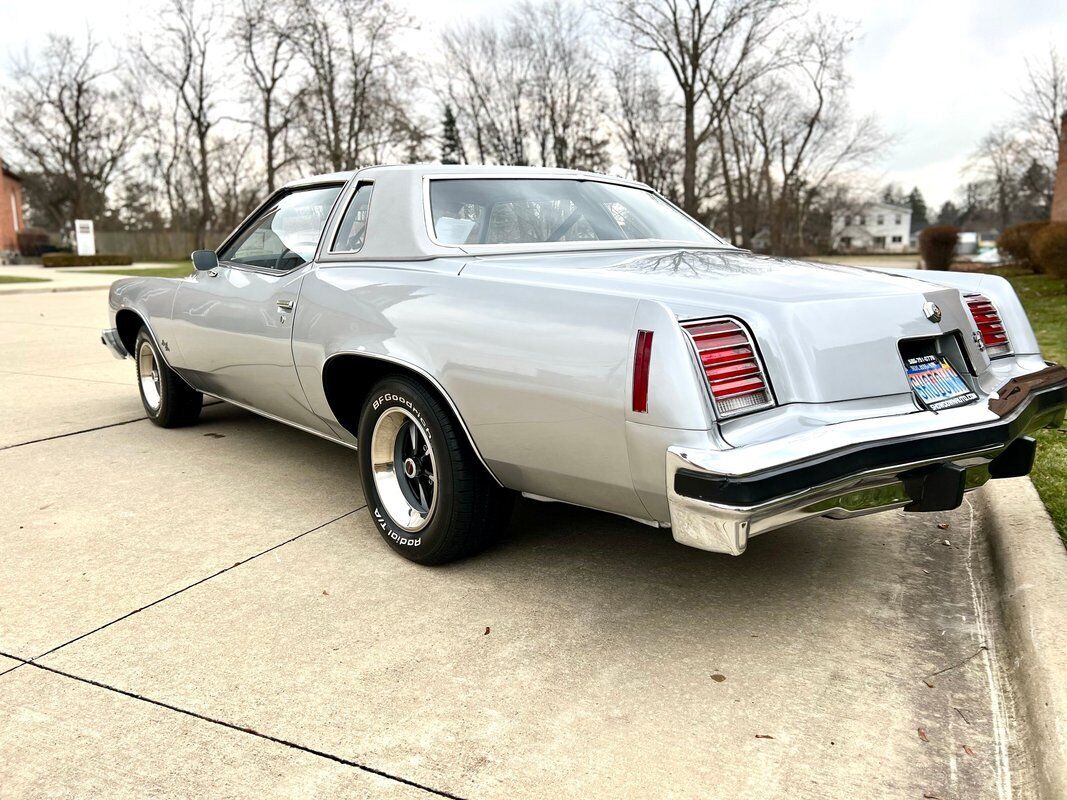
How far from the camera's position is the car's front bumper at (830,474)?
234 centimetres

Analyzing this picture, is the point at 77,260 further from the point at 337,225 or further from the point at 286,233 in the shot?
the point at 337,225

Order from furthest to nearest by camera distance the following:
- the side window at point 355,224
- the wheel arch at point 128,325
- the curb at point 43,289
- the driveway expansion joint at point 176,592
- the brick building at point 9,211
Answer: the brick building at point 9,211 < the curb at point 43,289 < the wheel arch at point 128,325 < the side window at point 355,224 < the driveway expansion joint at point 176,592

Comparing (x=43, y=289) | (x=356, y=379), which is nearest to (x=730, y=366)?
(x=356, y=379)

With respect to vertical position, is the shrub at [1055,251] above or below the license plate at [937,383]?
above

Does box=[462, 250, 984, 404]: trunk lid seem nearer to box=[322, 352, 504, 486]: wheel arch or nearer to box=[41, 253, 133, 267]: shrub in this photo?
box=[322, 352, 504, 486]: wheel arch

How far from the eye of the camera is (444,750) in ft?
7.42

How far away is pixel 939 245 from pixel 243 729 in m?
27.1

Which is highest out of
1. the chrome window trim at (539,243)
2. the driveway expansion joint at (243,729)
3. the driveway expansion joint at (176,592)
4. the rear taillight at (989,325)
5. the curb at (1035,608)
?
the chrome window trim at (539,243)

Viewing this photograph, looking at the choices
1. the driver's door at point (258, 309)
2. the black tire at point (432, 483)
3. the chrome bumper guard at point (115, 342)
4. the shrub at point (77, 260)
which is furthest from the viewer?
the shrub at point (77, 260)

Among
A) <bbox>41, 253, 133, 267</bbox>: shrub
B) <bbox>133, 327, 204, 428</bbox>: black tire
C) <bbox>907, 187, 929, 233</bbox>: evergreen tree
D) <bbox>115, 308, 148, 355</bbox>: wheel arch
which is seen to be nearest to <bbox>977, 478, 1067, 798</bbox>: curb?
<bbox>133, 327, 204, 428</bbox>: black tire

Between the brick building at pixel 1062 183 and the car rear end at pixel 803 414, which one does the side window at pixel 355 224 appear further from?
the brick building at pixel 1062 183

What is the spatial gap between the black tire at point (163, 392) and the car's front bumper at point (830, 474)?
407 cm

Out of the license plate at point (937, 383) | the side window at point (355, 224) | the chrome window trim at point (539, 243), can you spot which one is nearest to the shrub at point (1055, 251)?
the chrome window trim at point (539, 243)

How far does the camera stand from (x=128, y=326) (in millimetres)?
6023
